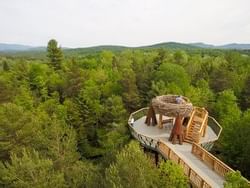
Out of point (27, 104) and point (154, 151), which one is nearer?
point (154, 151)

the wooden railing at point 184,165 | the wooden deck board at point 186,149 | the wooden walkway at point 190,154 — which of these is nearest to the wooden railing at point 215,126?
the wooden walkway at point 190,154

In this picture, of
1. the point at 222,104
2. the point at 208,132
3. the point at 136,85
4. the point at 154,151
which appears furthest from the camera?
the point at 136,85

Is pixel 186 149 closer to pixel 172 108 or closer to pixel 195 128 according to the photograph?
pixel 195 128

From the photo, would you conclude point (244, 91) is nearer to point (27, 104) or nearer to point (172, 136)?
point (172, 136)

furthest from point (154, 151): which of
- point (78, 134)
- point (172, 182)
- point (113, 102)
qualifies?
point (78, 134)

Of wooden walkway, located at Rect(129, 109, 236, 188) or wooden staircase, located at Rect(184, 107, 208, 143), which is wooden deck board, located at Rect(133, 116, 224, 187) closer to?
wooden walkway, located at Rect(129, 109, 236, 188)

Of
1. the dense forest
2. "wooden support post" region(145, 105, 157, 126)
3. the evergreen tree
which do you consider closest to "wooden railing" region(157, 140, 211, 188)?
the dense forest
